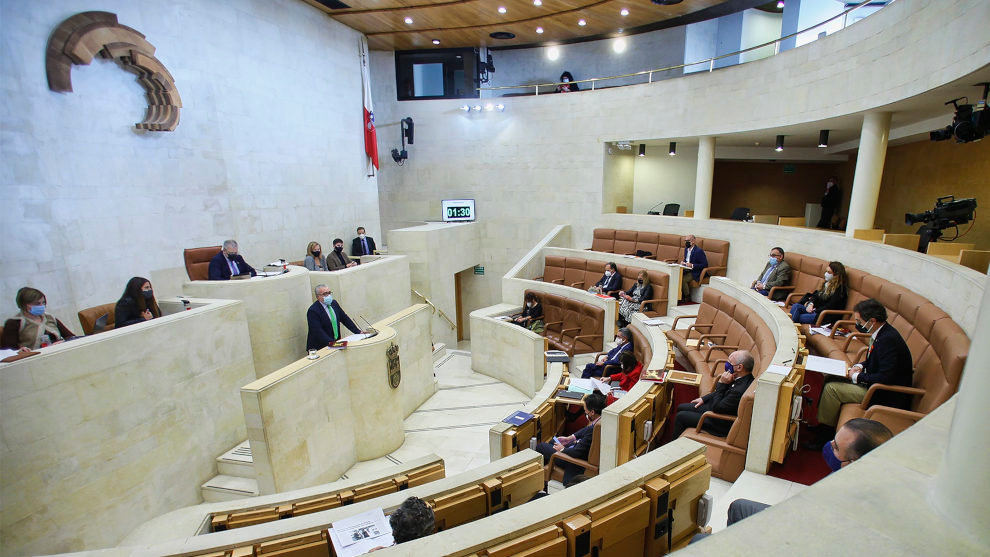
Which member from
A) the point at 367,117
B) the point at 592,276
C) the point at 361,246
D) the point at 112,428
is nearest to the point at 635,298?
the point at 592,276

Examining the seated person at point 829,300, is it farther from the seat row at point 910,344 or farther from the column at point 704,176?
the column at point 704,176

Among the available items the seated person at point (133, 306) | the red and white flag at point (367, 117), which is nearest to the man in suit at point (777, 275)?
the seated person at point (133, 306)

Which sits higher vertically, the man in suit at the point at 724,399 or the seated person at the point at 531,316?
the man in suit at the point at 724,399

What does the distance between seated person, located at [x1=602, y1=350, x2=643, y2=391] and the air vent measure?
340 inches

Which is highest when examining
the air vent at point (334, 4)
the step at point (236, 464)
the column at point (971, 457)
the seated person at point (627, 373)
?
the air vent at point (334, 4)

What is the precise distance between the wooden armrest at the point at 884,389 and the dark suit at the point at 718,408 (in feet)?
2.40

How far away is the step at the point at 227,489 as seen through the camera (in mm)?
4672

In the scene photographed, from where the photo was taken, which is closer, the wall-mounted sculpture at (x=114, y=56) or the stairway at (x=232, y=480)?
the stairway at (x=232, y=480)

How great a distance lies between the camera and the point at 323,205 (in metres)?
9.81

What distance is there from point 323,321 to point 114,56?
4.27m

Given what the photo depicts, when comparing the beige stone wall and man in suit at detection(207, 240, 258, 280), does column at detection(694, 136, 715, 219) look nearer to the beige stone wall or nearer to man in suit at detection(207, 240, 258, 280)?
man in suit at detection(207, 240, 258, 280)

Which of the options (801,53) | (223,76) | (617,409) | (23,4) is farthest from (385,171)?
(617,409)

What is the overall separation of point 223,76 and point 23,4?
259 cm

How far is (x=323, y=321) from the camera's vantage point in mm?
5906
